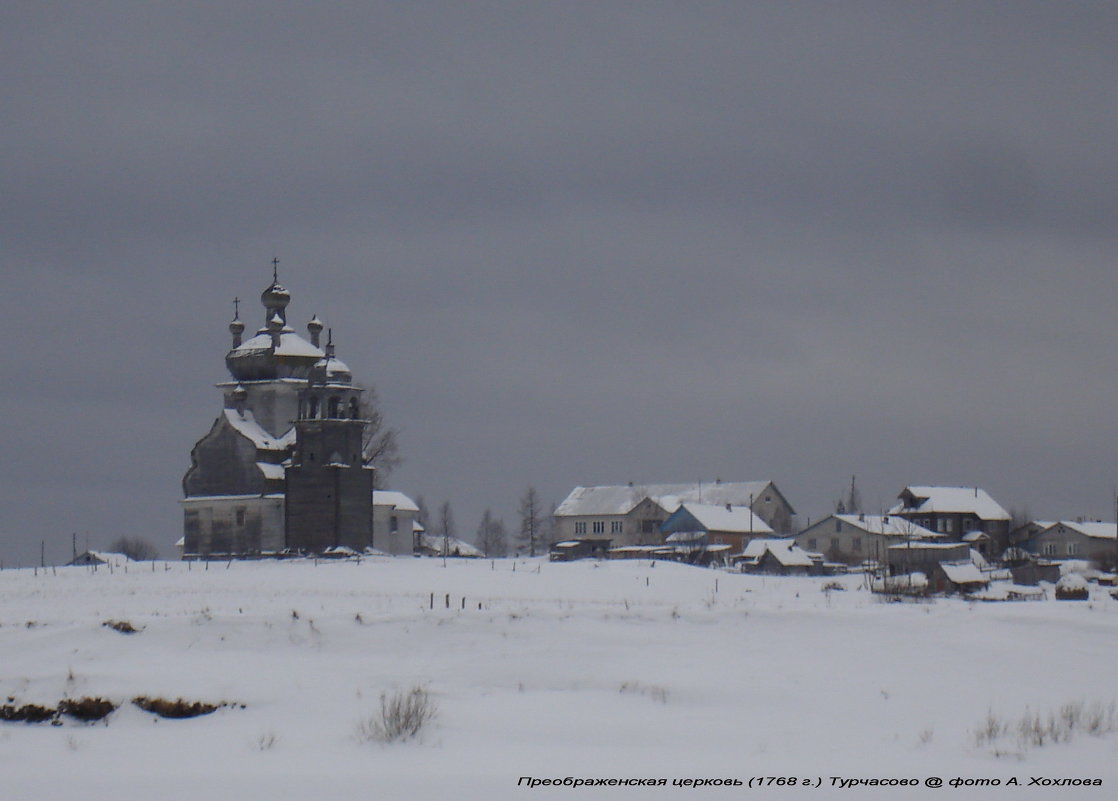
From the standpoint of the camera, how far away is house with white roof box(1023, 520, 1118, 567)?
4313 inches

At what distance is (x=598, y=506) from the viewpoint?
11144 centimetres

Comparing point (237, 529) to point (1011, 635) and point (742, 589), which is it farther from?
point (1011, 635)

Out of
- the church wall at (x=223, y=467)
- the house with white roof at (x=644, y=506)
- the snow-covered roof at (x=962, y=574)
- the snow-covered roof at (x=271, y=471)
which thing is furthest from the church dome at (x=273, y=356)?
the house with white roof at (x=644, y=506)

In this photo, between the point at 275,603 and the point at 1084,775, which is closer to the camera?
the point at 1084,775

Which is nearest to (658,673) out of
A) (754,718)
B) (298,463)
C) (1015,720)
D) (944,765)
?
(754,718)

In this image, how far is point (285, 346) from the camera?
230 ft

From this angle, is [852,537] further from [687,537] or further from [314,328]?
[314,328]

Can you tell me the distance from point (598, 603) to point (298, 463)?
1083 inches

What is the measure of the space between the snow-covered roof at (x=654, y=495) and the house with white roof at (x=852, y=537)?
14958 mm

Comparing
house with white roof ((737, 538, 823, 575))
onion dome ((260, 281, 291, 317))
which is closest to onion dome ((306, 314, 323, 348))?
onion dome ((260, 281, 291, 317))

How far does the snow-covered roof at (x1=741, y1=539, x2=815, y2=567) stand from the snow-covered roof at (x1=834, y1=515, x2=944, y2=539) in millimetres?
13755

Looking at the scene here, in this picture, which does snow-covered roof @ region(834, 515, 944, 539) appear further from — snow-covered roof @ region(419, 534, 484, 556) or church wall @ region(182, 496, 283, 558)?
church wall @ region(182, 496, 283, 558)

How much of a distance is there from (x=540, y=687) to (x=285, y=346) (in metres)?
42.8

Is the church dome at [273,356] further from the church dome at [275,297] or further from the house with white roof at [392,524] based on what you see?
the house with white roof at [392,524]
